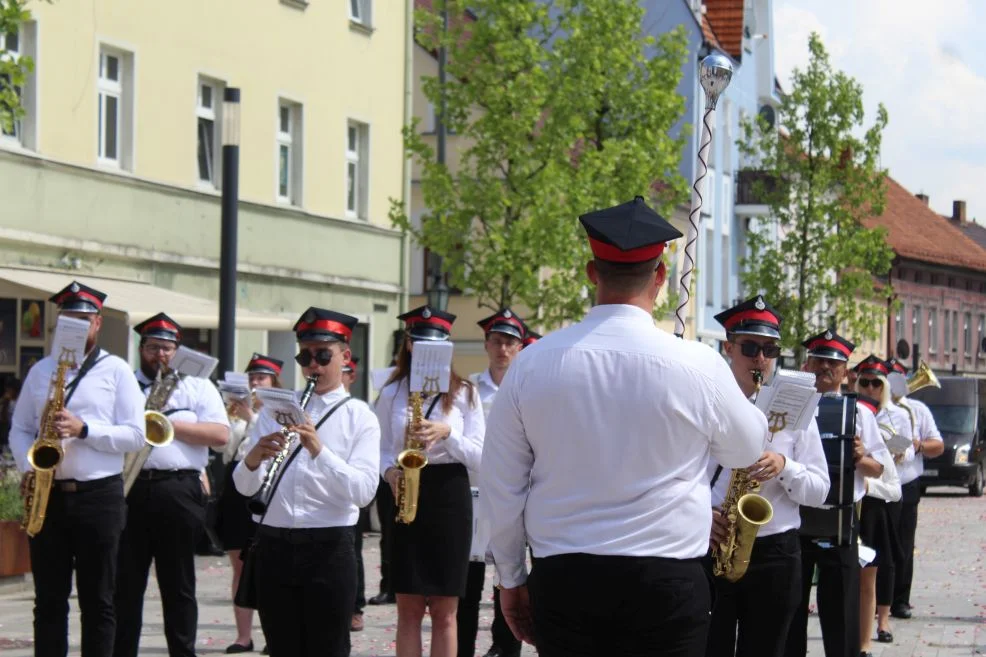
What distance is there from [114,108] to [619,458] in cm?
2093

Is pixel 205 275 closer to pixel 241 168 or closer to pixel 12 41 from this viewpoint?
pixel 241 168

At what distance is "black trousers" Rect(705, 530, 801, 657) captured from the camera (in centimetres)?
778

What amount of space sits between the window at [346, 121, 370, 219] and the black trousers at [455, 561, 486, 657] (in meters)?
21.8

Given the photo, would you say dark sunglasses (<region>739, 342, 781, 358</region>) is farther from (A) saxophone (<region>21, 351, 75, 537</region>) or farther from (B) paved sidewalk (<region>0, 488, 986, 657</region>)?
(B) paved sidewalk (<region>0, 488, 986, 657</region>)

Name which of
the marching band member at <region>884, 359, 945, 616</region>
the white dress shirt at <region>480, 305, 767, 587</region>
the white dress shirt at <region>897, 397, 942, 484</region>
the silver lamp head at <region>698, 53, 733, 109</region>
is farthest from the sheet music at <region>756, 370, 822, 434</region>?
the white dress shirt at <region>897, 397, 942, 484</region>

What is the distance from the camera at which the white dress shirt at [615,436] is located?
5.11m

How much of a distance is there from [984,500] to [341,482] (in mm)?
29348

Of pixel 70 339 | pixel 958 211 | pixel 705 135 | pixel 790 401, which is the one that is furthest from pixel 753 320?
pixel 958 211

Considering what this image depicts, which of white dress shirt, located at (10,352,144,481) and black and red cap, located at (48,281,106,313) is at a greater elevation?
black and red cap, located at (48,281,106,313)

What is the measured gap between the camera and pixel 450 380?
10.0 metres

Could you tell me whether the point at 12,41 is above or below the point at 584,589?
above

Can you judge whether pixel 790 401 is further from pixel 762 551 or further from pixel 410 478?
pixel 410 478

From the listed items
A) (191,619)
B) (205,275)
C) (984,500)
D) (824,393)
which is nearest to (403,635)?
(191,619)

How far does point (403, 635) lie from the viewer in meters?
9.33
